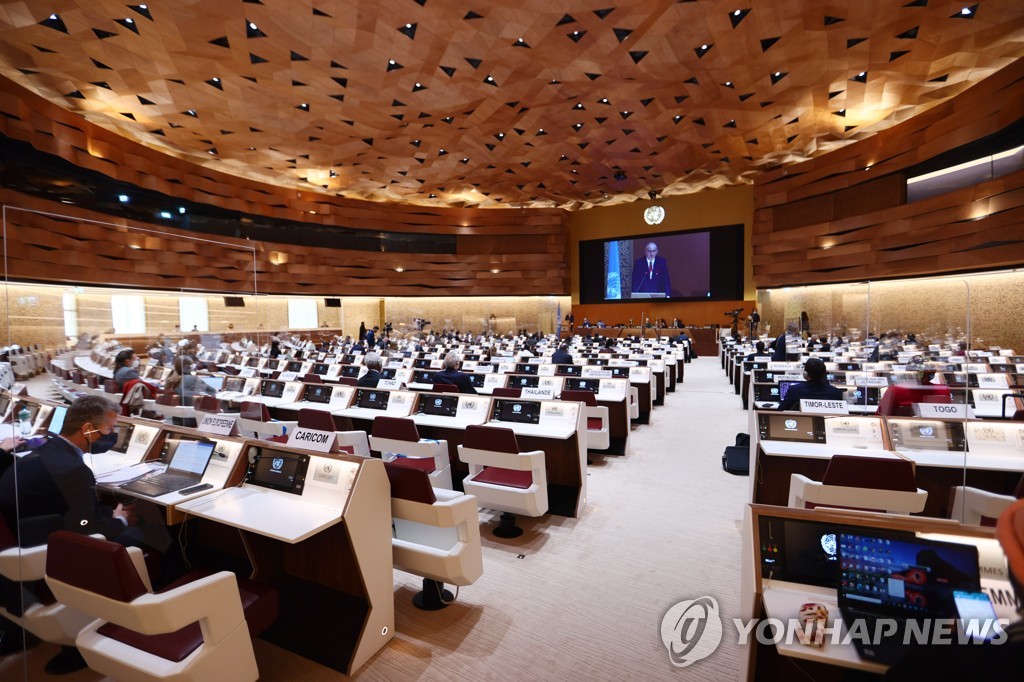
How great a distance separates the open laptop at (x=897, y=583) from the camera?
140 cm

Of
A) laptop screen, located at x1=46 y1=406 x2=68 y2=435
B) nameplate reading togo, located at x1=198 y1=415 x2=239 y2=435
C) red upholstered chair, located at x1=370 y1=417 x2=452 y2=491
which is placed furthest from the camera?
red upholstered chair, located at x1=370 y1=417 x2=452 y2=491

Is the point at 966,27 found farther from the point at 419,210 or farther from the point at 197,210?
the point at 197,210

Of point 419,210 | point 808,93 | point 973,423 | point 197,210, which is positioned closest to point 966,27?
point 808,93

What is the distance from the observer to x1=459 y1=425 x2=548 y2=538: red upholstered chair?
3561 millimetres

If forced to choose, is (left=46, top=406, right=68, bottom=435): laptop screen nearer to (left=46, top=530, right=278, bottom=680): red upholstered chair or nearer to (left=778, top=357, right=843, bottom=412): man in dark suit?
(left=46, top=530, right=278, bottom=680): red upholstered chair

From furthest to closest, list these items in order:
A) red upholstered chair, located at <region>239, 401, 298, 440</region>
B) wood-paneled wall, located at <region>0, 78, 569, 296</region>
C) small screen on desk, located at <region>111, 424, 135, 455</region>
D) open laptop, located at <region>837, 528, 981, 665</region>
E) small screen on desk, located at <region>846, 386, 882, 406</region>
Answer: wood-paneled wall, located at <region>0, 78, 569, 296</region>
small screen on desk, located at <region>846, 386, 882, 406</region>
red upholstered chair, located at <region>239, 401, 298, 440</region>
small screen on desk, located at <region>111, 424, 135, 455</region>
open laptop, located at <region>837, 528, 981, 665</region>

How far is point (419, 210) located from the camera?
25953 mm

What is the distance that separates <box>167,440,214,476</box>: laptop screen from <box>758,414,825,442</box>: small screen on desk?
4009 mm

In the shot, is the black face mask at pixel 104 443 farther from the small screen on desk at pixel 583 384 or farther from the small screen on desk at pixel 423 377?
the small screen on desk at pixel 583 384

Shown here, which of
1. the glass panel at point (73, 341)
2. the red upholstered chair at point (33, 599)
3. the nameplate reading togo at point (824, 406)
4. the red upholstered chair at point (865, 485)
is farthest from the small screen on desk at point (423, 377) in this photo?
the red upholstered chair at point (865, 485)

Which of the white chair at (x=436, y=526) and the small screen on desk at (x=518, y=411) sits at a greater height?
the small screen on desk at (x=518, y=411)

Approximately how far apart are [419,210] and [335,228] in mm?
4567

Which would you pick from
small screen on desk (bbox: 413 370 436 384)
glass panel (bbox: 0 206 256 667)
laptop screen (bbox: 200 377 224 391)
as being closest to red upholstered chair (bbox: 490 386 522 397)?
small screen on desk (bbox: 413 370 436 384)

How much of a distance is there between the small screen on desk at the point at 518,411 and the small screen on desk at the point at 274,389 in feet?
11.3
